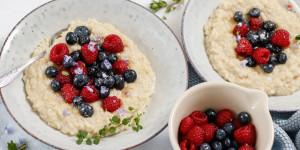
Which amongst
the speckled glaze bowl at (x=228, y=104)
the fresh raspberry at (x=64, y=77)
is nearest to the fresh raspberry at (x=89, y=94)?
the fresh raspberry at (x=64, y=77)

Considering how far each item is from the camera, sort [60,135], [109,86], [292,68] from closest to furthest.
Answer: [60,135] < [109,86] < [292,68]

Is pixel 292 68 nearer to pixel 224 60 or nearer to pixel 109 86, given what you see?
pixel 224 60

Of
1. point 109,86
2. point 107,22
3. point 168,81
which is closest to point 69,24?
point 107,22

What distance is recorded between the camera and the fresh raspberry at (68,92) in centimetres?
244

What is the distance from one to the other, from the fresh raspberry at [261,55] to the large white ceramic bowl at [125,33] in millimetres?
584

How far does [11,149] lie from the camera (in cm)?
242

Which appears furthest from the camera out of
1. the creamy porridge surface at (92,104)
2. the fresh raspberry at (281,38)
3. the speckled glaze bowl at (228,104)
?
the fresh raspberry at (281,38)

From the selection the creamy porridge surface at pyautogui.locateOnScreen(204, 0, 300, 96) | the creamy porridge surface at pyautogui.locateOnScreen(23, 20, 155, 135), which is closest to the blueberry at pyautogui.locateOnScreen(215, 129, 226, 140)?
the creamy porridge surface at pyautogui.locateOnScreen(23, 20, 155, 135)

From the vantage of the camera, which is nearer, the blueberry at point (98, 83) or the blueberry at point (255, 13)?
the blueberry at point (98, 83)

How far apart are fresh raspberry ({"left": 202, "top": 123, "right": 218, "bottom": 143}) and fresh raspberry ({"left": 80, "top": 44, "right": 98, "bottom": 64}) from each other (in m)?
0.88

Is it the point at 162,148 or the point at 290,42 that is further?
the point at 290,42

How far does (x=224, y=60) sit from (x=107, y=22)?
2.98ft

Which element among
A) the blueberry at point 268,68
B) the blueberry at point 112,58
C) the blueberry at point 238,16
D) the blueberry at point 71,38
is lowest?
the blueberry at point 268,68

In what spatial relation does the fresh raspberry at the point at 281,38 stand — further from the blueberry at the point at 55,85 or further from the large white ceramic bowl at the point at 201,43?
the blueberry at the point at 55,85
